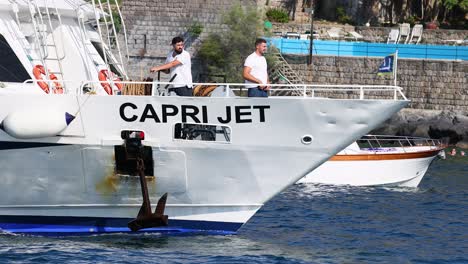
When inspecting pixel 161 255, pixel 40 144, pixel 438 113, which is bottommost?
pixel 438 113

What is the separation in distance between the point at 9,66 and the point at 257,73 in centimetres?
358

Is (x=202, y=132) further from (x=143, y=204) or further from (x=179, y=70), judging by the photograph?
(x=143, y=204)

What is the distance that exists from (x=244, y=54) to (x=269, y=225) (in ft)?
87.5

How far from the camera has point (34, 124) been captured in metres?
17.0

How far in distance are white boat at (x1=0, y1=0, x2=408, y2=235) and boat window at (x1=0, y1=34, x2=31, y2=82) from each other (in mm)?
15

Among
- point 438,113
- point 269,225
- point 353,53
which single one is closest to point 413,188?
point 269,225

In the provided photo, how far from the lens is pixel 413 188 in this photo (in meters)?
28.1

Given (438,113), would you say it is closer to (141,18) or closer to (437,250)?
(141,18)

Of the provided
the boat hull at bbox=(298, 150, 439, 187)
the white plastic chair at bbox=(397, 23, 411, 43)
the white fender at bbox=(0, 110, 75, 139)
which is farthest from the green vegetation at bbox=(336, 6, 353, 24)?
the white fender at bbox=(0, 110, 75, 139)

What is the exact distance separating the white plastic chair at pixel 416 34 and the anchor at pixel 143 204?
103 ft

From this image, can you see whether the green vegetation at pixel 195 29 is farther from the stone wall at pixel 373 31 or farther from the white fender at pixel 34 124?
the white fender at pixel 34 124

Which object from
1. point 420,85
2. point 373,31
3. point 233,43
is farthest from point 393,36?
point 233,43

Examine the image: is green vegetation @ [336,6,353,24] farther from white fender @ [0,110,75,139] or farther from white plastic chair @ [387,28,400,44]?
white fender @ [0,110,75,139]

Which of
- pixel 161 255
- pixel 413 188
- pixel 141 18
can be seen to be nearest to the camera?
pixel 161 255
